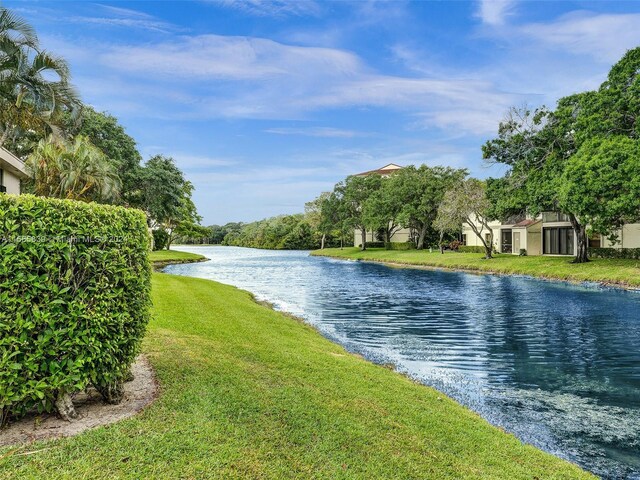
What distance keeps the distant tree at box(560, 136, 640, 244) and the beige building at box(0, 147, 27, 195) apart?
92.4 ft

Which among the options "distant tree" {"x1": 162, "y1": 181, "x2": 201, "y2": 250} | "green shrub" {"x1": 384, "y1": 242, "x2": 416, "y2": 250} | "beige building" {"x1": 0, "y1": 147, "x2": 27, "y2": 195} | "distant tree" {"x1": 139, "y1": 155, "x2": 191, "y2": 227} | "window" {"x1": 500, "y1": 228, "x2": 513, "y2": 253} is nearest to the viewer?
"beige building" {"x1": 0, "y1": 147, "x2": 27, "y2": 195}

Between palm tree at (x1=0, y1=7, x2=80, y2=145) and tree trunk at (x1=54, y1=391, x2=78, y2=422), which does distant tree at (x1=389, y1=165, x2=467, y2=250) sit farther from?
tree trunk at (x1=54, y1=391, x2=78, y2=422)

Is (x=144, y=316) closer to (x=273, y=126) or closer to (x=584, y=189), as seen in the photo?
(x=584, y=189)

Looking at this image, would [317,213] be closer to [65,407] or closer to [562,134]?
[562,134]

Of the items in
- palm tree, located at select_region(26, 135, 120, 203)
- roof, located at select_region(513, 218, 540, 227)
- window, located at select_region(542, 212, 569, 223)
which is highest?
palm tree, located at select_region(26, 135, 120, 203)

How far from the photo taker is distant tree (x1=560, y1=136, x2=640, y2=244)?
23.0 meters

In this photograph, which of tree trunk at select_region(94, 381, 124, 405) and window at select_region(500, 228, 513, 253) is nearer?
tree trunk at select_region(94, 381, 124, 405)

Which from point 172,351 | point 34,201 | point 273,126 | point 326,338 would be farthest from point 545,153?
point 34,201

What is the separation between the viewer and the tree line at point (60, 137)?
16891mm

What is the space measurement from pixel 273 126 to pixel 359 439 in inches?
1503

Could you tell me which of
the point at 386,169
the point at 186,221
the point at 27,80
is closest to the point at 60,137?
the point at 27,80

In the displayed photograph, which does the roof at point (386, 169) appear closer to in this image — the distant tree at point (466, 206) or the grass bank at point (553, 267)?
the grass bank at point (553, 267)

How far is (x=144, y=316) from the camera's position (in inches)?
184

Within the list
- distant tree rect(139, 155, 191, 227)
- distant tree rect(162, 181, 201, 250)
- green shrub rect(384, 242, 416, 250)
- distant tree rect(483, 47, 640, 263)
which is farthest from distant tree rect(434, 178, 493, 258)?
distant tree rect(162, 181, 201, 250)
